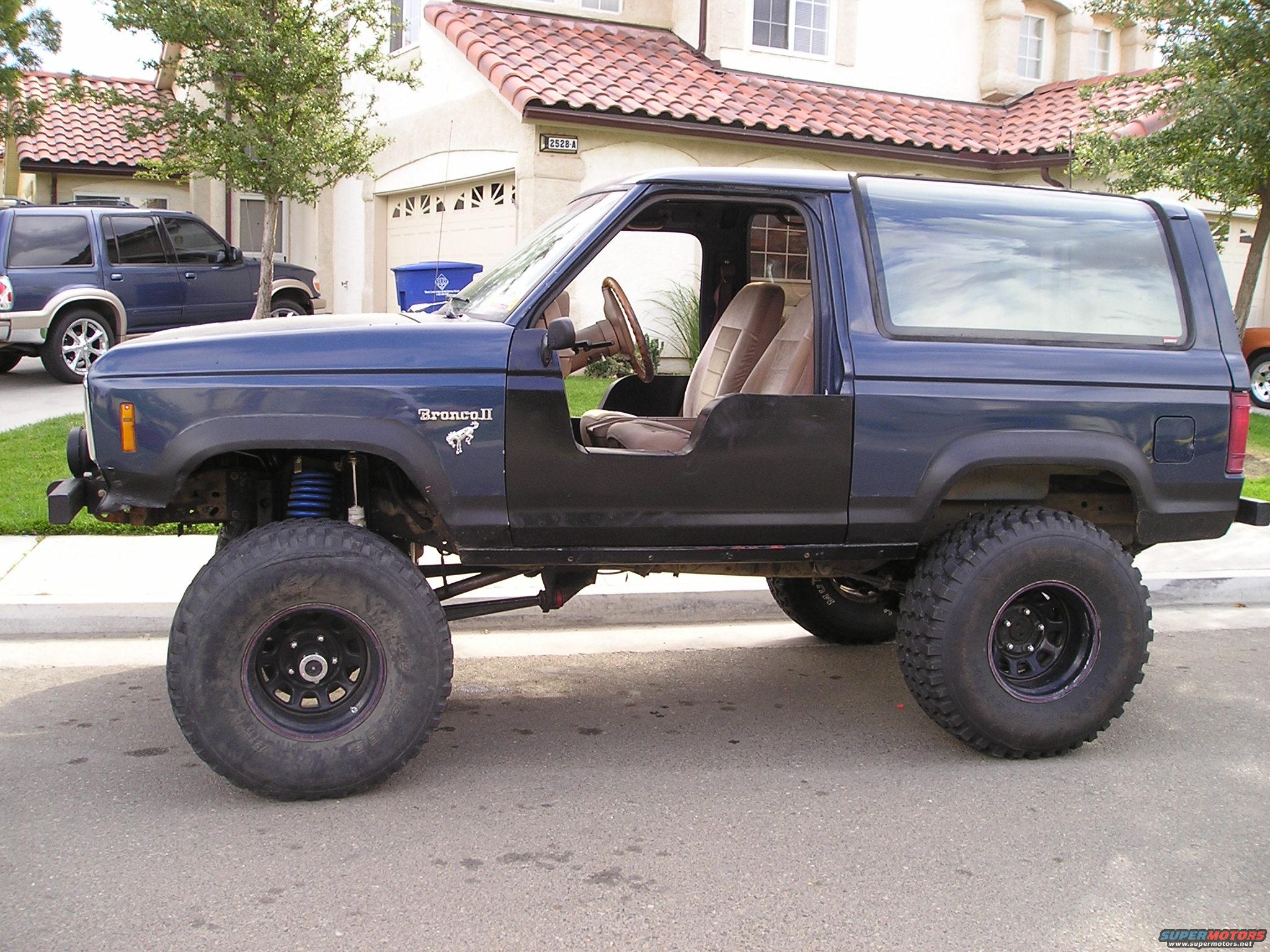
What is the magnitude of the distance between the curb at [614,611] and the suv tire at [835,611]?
69 centimetres

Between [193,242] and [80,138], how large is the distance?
9841 millimetres

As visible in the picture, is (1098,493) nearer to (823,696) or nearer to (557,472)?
(823,696)

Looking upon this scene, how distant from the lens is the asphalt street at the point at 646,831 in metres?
3.37

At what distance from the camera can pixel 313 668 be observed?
13.9 feet

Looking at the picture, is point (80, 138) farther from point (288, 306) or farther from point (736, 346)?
point (736, 346)

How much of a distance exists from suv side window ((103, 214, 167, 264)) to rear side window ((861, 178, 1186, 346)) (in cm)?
1170

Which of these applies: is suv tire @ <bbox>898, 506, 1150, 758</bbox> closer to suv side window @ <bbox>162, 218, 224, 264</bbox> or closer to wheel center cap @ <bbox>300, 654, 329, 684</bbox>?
wheel center cap @ <bbox>300, 654, 329, 684</bbox>

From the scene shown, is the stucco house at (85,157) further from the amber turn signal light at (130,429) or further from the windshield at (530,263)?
the amber turn signal light at (130,429)

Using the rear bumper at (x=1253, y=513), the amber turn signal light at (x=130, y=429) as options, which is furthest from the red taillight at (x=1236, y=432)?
the amber turn signal light at (x=130, y=429)

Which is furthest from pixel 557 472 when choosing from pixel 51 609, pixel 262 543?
pixel 51 609

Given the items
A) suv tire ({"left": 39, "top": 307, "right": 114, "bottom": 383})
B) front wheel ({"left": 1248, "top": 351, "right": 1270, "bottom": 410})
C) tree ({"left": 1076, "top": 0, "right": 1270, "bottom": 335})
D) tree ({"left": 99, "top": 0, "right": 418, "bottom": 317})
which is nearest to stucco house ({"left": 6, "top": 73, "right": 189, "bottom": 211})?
suv tire ({"left": 39, "top": 307, "right": 114, "bottom": 383})

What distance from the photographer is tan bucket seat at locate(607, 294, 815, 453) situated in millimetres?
4801

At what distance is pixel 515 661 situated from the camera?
596 cm

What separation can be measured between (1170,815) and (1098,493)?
1.44 meters
